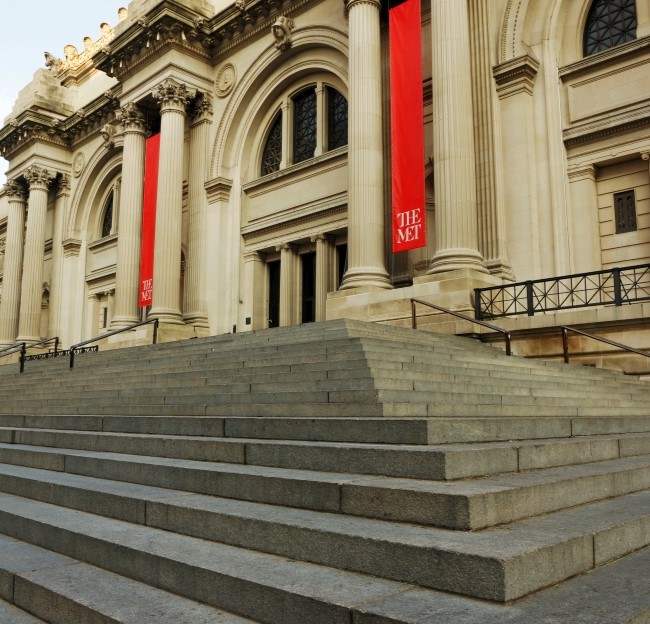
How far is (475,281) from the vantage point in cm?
1484

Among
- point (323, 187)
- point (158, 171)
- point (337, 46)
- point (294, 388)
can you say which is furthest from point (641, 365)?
point (158, 171)

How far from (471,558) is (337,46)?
2076cm

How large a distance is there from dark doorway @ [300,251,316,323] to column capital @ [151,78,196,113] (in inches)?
292

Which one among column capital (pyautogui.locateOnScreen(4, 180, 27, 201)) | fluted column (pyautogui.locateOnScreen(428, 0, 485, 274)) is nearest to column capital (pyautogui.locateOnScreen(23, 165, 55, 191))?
column capital (pyautogui.locateOnScreen(4, 180, 27, 201))

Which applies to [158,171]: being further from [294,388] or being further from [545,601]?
[545,601]

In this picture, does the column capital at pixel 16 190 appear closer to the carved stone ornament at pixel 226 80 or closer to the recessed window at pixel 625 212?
the carved stone ornament at pixel 226 80

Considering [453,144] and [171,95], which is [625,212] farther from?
[171,95]

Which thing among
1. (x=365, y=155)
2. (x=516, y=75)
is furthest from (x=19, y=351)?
(x=516, y=75)

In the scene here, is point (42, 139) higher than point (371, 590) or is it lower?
higher

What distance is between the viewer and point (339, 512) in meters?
4.06

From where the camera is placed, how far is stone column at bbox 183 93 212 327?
2464 centimetres

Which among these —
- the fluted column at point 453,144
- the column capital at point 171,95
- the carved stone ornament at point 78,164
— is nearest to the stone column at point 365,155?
the fluted column at point 453,144

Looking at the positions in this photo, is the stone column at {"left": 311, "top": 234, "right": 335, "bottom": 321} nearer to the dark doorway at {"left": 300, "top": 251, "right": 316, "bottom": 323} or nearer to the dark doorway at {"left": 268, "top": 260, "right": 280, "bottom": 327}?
the dark doorway at {"left": 300, "top": 251, "right": 316, "bottom": 323}

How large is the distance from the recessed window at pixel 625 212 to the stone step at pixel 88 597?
1422cm
